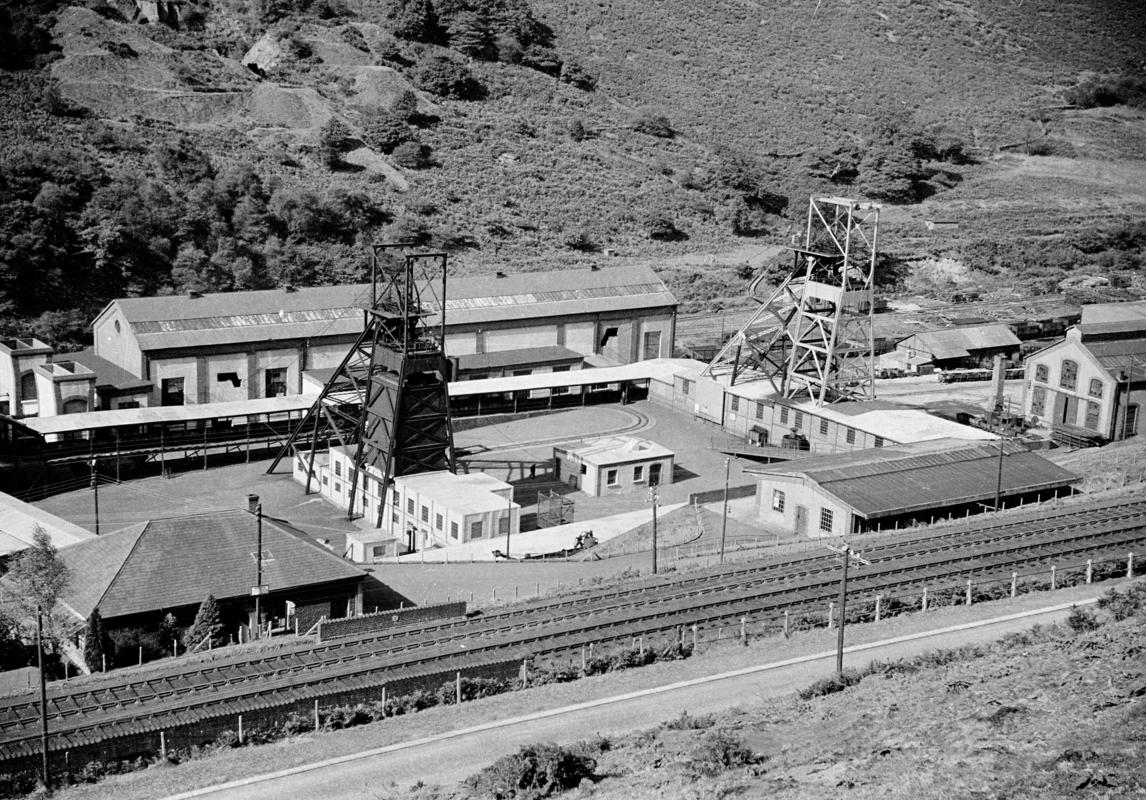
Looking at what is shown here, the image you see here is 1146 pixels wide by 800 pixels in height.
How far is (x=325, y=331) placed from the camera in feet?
229

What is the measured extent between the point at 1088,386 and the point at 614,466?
22969mm

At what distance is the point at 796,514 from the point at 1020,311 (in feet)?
168

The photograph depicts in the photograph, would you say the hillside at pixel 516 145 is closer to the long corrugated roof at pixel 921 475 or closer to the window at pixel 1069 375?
the window at pixel 1069 375

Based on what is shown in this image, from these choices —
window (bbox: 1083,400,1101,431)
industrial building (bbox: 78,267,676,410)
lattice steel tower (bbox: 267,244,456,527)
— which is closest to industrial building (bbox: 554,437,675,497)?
lattice steel tower (bbox: 267,244,456,527)

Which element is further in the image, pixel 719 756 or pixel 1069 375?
pixel 1069 375

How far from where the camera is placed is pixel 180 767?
32.7 meters

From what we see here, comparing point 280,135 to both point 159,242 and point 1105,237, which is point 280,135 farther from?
point 1105,237

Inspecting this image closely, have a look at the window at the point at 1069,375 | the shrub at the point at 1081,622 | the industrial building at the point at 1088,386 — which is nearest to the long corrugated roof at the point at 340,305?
the industrial building at the point at 1088,386

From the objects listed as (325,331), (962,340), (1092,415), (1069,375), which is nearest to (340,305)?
(325,331)

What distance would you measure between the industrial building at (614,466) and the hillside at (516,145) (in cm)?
3395

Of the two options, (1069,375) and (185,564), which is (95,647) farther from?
(1069,375)

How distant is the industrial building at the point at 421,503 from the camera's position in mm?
52312

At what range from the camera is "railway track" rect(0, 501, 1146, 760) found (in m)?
34.8

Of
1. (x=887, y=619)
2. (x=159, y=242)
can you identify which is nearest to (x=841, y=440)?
(x=887, y=619)
